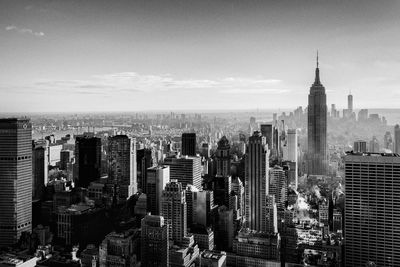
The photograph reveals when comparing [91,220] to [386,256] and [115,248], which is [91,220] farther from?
[386,256]

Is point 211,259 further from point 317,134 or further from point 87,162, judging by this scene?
point 317,134

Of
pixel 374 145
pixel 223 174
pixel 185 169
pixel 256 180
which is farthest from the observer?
pixel 223 174

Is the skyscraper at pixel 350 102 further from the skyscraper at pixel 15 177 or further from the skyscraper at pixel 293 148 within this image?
the skyscraper at pixel 15 177

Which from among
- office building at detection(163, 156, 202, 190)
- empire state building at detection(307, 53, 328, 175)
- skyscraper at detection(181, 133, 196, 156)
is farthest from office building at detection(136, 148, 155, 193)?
empire state building at detection(307, 53, 328, 175)

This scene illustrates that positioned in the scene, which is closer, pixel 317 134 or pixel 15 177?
pixel 15 177

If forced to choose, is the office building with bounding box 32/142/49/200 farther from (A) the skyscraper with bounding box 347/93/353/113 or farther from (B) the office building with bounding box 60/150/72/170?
(A) the skyscraper with bounding box 347/93/353/113

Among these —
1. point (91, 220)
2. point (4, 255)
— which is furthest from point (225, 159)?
point (4, 255)

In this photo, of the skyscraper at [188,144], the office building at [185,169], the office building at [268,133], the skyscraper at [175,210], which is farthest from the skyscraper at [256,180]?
the skyscraper at [175,210]

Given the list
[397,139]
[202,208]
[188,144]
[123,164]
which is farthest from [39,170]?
[397,139]
